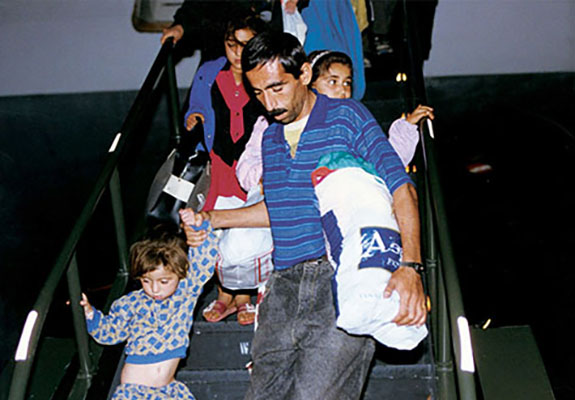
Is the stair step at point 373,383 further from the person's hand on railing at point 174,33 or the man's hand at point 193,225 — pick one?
the person's hand on railing at point 174,33

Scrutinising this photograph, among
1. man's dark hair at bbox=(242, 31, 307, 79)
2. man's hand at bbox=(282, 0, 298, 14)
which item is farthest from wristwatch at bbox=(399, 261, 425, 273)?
man's hand at bbox=(282, 0, 298, 14)

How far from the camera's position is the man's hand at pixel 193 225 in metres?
3.37

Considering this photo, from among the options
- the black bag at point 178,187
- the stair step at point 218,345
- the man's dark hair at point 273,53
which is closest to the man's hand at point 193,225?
the black bag at point 178,187

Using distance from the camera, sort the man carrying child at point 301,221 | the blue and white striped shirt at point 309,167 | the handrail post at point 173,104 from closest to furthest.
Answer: the man carrying child at point 301,221 < the blue and white striped shirt at point 309,167 < the handrail post at point 173,104

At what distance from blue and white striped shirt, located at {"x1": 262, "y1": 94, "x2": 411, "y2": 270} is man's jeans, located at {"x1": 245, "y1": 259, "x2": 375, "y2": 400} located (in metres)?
0.09

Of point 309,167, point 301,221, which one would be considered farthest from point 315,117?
point 301,221

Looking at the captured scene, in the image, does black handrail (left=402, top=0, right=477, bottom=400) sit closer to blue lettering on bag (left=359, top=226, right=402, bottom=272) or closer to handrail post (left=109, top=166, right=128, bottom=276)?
blue lettering on bag (left=359, top=226, right=402, bottom=272)

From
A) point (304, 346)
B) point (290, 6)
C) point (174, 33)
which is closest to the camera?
point (304, 346)

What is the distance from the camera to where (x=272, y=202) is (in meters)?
3.02

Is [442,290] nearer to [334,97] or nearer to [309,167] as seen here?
[309,167]

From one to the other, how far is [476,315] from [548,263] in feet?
2.79

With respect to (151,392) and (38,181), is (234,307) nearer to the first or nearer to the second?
(151,392)

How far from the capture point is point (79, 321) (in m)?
3.36

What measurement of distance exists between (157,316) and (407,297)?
130 cm
